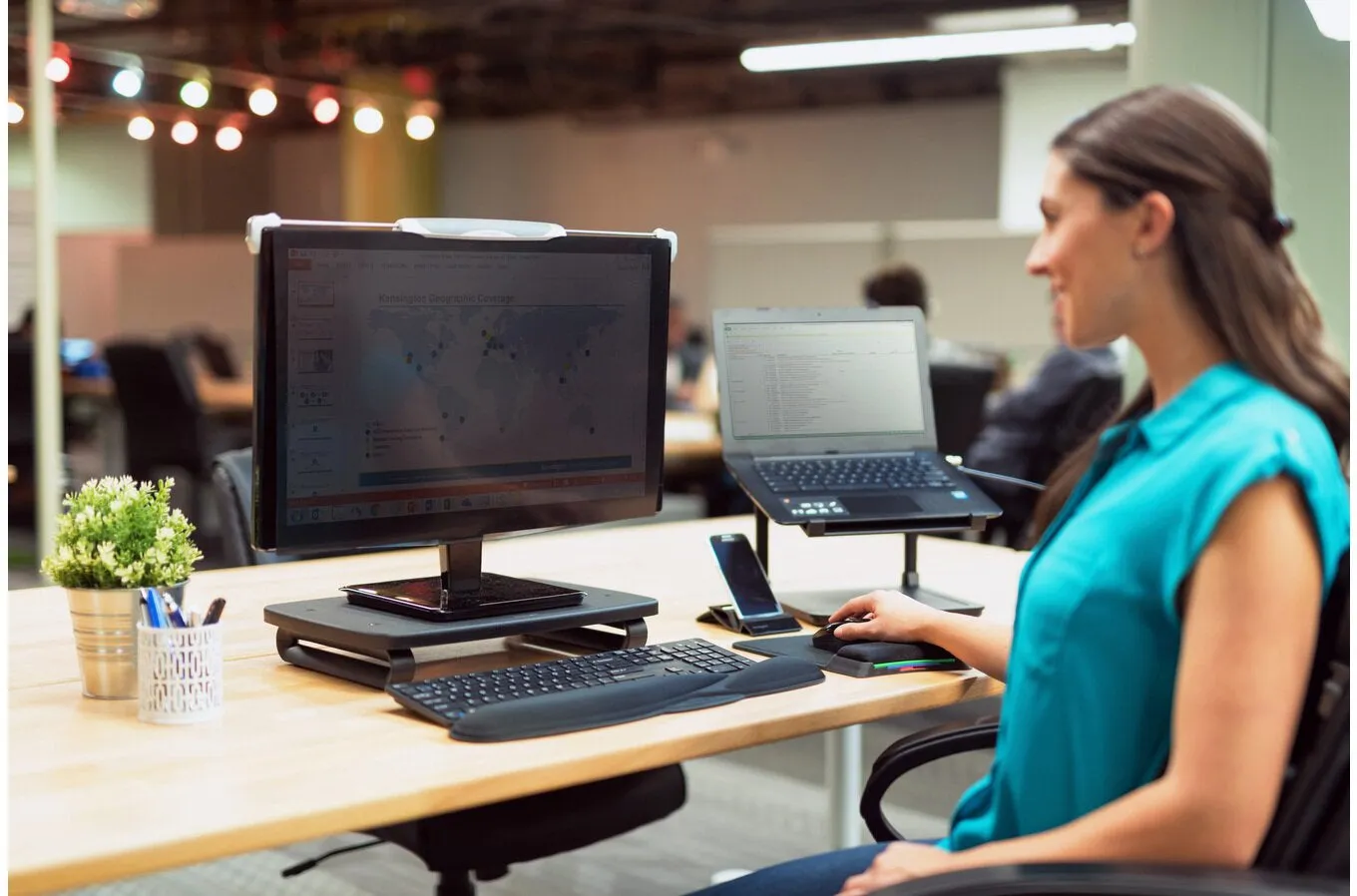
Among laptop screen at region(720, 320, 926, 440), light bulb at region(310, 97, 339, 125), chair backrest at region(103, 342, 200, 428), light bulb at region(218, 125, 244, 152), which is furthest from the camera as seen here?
Result: light bulb at region(218, 125, 244, 152)

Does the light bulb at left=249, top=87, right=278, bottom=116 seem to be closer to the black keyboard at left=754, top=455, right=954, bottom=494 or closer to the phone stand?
the black keyboard at left=754, top=455, right=954, bottom=494

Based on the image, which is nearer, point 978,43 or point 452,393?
point 452,393

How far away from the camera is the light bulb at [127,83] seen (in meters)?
6.50

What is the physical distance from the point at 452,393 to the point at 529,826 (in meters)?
0.56

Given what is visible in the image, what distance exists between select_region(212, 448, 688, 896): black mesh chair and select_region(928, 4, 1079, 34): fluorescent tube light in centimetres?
602

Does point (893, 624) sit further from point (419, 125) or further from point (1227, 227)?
point (419, 125)

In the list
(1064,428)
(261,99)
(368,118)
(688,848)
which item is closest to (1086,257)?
(688,848)

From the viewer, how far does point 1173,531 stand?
1282mm

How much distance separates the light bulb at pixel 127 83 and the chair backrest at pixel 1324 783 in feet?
20.1

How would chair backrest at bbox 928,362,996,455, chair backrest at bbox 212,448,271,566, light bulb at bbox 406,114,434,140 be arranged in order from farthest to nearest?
light bulb at bbox 406,114,434,140
chair backrest at bbox 928,362,996,455
chair backrest at bbox 212,448,271,566

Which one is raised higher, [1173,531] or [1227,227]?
[1227,227]

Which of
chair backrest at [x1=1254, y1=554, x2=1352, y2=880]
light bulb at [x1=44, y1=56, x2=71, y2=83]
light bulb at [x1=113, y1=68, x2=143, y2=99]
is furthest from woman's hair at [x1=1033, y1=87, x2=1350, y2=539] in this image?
light bulb at [x1=113, y1=68, x2=143, y2=99]

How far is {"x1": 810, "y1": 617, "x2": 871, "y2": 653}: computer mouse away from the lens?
76.2 inches

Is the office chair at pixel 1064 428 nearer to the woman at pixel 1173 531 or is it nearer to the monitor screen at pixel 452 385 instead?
the monitor screen at pixel 452 385
